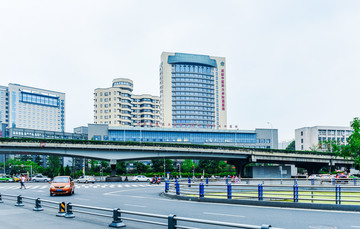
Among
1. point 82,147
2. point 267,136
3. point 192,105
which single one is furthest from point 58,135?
point 82,147

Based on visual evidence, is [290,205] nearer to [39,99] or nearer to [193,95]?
[193,95]

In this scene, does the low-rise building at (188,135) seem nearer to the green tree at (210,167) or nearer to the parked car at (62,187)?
the green tree at (210,167)

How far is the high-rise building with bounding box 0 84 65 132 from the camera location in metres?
177

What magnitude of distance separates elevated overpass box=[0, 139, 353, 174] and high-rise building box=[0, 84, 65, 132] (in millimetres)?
115328

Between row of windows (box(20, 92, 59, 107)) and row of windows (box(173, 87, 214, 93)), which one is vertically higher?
row of windows (box(173, 87, 214, 93))

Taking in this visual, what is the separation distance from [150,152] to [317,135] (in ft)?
286

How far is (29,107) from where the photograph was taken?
184 meters

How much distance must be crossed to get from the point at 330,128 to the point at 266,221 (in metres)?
141

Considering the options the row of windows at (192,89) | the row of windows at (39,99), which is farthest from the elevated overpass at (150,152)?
the row of windows at (39,99)

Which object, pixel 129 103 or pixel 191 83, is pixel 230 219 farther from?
pixel 191 83

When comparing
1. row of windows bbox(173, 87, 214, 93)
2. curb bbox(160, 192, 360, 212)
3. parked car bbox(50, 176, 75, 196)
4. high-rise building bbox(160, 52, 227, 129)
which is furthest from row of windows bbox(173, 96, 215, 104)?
Answer: curb bbox(160, 192, 360, 212)

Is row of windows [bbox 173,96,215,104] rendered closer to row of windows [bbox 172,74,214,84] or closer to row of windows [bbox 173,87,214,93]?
row of windows [bbox 173,87,214,93]

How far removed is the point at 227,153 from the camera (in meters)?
76.6

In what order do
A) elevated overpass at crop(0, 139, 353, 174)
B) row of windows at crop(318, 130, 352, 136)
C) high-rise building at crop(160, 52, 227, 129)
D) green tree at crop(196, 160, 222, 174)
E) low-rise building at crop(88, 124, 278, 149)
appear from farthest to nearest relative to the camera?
1. high-rise building at crop(160, 52, 227, 129)
2. row of windows at crop(318, 130, 352, 136)
3. low-rise building at crop(88, 124, 278, 149)
4. green tree at crop(196, 160, 222, 174)
5. elevated overpass at crop(0, 139, 353, 174)
